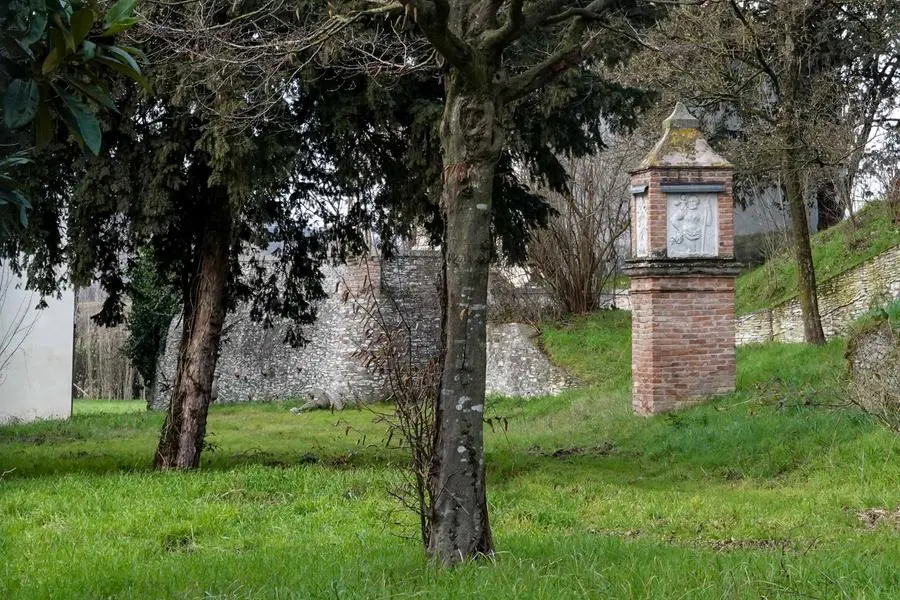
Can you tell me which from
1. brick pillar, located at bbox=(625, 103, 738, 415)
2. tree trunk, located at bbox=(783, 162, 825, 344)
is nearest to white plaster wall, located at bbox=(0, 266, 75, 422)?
brick pillar, located at bbox=(625, 103, 738, 415)

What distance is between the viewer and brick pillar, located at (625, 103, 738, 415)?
13008 millimetres

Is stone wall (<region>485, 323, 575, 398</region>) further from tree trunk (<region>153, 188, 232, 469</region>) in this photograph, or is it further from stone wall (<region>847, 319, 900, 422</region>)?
tree trunk (<region>153, 188, 232, 469</region>)

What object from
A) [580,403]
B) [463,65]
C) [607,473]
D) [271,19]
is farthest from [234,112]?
[580,403]

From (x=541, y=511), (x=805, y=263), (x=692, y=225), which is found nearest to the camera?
(x=541, y=511)

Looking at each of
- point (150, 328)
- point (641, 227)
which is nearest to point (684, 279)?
point (641, 227)

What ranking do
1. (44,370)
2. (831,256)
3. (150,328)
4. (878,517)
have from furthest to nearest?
(150,328)
(44,370)
(831,256)
(878,517)

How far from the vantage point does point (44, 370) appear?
21.6m

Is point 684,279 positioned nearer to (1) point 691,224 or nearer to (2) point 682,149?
(1) point 691,224

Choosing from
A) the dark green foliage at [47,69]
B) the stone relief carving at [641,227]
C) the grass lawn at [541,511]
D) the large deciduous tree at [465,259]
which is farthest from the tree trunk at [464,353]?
the stone relief carving at [641,227]

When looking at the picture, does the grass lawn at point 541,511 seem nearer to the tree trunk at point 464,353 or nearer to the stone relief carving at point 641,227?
the tree trunk at point 464,353

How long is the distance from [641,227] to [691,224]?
72 centimetres

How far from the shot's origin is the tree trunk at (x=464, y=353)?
16.9ft

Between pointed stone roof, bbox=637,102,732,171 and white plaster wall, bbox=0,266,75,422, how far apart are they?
13609 mm

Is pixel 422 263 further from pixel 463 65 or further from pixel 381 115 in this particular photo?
pixel 463 65
